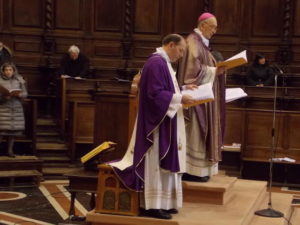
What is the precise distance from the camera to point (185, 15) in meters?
12.0

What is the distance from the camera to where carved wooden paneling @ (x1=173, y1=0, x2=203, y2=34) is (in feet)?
39.4

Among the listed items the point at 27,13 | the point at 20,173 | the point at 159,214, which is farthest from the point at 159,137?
the point at 27,13

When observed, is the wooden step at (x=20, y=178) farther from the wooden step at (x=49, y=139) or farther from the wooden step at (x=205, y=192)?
the wooden step at (x=205, y=192)

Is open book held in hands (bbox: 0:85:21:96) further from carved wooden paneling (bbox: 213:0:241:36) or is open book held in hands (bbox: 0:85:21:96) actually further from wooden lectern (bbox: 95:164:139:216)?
carved wooden paneling (bbox: 213:0:241:36)

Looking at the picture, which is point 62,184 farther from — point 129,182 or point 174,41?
point 174,41

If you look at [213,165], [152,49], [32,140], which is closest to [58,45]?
[152,49]

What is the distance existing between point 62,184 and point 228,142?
9.57ft

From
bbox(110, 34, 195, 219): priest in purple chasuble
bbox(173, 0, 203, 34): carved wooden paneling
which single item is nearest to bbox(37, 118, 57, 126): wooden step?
bbox(173, 0, 203, 34): carved wooden paneling

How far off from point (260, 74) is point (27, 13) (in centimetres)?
498

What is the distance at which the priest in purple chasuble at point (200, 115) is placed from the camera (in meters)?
5.58

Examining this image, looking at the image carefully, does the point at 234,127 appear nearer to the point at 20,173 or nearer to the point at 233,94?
the point at 233,94

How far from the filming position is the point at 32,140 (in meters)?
9.27

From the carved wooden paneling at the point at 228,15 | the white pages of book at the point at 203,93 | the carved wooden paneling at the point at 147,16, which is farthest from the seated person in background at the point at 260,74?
the white pages of book at the point at 203,93

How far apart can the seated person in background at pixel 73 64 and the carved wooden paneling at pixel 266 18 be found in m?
3.72
